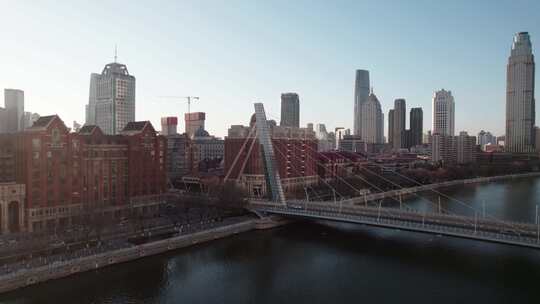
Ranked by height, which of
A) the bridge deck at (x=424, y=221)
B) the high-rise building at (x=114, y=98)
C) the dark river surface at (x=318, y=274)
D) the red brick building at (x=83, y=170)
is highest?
the high-rise building at (x=114, y=98)

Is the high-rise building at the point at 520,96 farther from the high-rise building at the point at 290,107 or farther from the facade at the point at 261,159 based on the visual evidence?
the facade at the point at 261,159

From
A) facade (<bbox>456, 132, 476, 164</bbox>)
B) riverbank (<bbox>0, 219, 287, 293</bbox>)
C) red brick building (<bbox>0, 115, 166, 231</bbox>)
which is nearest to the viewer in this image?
riverbank (<bbox>0, 219, 287, 293</bbox>)

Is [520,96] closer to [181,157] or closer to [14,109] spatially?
[181,157]

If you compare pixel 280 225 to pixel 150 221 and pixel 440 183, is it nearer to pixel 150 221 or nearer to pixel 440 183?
pixel 150 221

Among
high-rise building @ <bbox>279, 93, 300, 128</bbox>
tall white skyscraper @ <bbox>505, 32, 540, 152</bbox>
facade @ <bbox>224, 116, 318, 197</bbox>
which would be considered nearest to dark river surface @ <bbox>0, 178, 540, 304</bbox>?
facade @ <bbox>224, 116, 318, 197</bbox>

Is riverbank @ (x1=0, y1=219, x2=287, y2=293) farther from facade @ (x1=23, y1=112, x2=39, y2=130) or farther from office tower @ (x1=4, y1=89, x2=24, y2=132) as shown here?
facade @ (x1=23, y1=112, x2=39, y2=130)

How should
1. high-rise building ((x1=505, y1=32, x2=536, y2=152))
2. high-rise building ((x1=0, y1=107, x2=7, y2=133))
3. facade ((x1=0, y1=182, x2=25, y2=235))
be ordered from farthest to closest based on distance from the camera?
high-rise building ((x1=505, y1=32, x2=536, y2=152)) → high-rise building ((x1=0, y1=107, x2=7, y2=133)) → facade ((x1=0, y1=182, x2=25, y2=235))

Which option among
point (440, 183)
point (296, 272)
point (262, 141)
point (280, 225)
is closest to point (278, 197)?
point (280, 225)

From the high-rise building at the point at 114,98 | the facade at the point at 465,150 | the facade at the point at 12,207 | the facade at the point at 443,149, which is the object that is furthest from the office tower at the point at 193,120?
the facade at the point at 12,207
